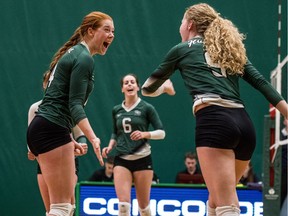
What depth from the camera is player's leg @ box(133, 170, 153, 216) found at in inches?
322

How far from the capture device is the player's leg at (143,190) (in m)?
8.19

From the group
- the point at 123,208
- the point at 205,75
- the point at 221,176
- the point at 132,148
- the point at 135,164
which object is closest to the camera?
the point at 221,176

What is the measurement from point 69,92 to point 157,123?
154 inches

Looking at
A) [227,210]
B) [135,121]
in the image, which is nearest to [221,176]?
[227,210]

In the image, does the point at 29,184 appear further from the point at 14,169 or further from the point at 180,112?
the point at 180,112

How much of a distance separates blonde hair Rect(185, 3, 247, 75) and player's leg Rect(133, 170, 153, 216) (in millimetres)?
3650

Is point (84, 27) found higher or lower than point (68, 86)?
higher

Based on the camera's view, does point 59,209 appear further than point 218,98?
Yes

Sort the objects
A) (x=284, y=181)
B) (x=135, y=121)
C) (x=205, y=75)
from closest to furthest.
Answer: (x=205, y=75) < (x=284, y=181) < (x=135, y=121)

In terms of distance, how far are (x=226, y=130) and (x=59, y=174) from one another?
1.19 metres

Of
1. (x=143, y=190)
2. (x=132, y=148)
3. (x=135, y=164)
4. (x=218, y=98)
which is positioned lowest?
(x=143, y=190)

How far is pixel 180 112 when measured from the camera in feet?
38.1

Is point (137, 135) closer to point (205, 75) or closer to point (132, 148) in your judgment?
point (132, 148)

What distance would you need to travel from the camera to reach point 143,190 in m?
8.20
